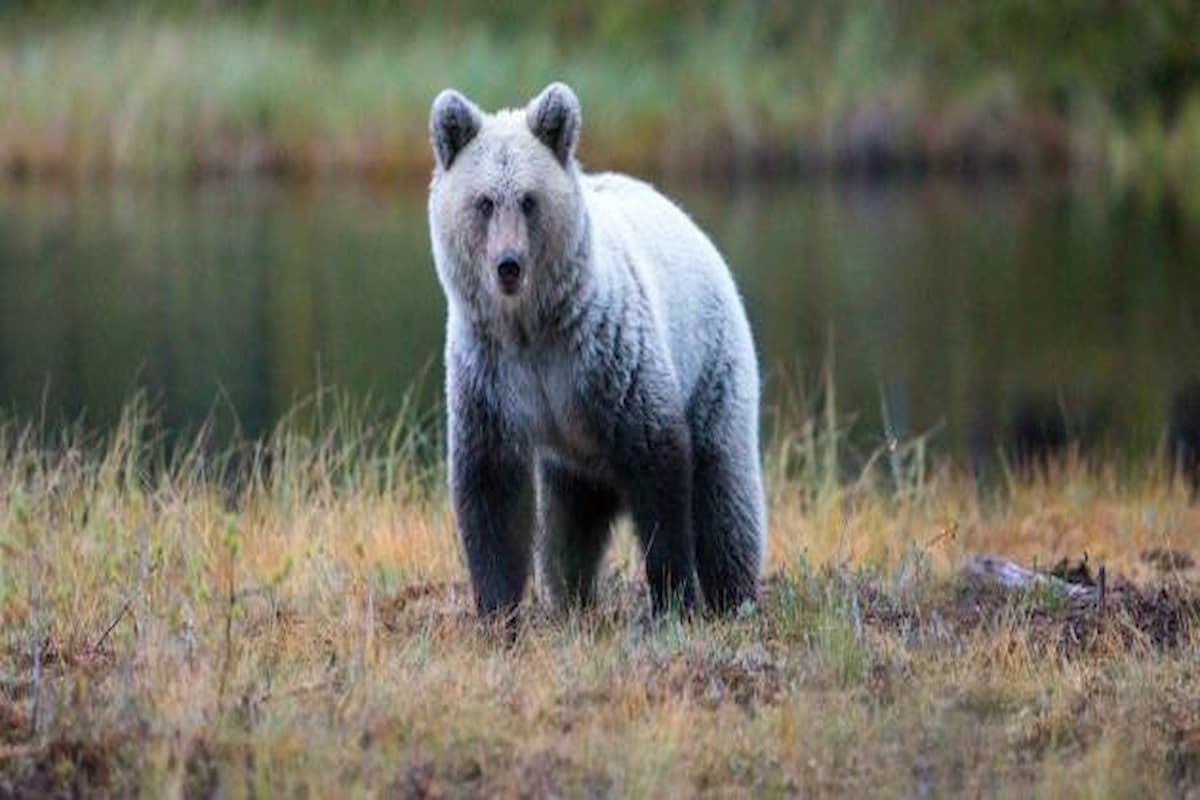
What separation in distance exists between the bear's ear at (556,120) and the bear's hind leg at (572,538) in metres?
1.25

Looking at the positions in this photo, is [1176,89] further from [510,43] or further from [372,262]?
[372,262]

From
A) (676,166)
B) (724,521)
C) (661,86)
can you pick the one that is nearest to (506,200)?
(724,521)

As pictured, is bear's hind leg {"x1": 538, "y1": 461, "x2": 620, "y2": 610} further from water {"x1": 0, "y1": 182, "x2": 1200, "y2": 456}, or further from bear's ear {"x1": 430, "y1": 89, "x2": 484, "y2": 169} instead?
water {"x1": 0, "y1": 182, "x2": 1200, "y2": 456}

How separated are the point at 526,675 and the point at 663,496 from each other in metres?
1.08

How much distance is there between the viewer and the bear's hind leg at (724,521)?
8609 millimetres

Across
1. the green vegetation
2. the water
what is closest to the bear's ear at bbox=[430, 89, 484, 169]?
the water

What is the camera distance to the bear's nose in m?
7.50

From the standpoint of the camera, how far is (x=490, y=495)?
7977 mm

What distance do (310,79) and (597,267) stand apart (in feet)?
79.2

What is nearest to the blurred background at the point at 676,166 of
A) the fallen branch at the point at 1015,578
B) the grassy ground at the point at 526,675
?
the fallen branch at the point at 1015,578

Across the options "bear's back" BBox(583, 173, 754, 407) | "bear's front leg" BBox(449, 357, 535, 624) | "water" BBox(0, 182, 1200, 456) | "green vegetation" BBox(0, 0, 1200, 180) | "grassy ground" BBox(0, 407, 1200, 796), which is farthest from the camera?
"green vegetation" BBox(0, 0, 1200, 180)

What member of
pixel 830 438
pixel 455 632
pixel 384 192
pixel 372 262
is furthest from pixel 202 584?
pixel 384 192

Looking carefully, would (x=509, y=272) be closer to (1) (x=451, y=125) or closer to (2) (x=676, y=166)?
(1) (x=451, y=125)

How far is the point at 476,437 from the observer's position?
794 cm
